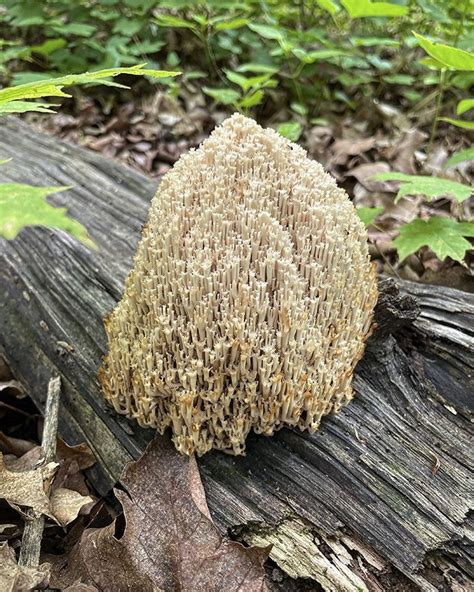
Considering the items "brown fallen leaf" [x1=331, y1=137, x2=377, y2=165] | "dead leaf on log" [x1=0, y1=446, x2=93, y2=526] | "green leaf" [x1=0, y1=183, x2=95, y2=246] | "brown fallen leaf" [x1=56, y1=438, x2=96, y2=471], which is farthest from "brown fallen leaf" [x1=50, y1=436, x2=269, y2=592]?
"brown fallen leaf" [x1=331, y1=137, x2=377, y2=165]

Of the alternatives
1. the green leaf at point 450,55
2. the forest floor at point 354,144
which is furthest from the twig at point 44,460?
the green leaf at point 450,55

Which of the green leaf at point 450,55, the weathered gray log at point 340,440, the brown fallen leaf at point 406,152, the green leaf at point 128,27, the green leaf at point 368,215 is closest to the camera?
the weathered gray log at point 340,440

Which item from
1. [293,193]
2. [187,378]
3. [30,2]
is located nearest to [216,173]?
[293,193]

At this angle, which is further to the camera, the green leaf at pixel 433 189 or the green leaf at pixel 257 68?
the green leaf at pixel 257 68

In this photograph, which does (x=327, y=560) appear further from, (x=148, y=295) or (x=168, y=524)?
(x=148, y=295)

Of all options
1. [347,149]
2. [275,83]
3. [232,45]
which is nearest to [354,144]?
[347,149]

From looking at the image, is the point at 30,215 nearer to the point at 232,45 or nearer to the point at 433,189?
the point at 433,189

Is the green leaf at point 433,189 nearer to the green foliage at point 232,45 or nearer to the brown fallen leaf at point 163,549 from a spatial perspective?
the brown fallen leaf at point 163,549
